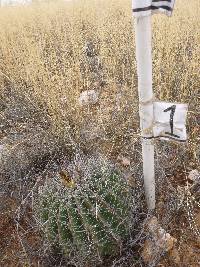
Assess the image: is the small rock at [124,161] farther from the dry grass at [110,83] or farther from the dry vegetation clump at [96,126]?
the dry grass at [110,83]

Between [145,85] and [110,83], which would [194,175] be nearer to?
[145,85]

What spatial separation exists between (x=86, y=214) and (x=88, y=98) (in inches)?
70.0

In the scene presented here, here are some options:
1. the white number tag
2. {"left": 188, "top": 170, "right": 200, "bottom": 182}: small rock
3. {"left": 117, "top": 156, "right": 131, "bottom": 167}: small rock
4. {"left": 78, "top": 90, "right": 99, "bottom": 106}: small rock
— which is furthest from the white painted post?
{"left": 78, "top": 90, "right": 99, "bottom": 106}: small rock


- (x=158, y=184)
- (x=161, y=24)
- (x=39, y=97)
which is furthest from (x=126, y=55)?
(x=158, y=184)

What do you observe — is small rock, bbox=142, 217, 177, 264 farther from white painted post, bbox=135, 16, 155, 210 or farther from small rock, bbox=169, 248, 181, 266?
white painted post, bbox=135, 16, 155, 210

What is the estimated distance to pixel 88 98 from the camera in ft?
11.0

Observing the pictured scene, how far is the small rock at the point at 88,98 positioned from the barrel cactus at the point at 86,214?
1.54m

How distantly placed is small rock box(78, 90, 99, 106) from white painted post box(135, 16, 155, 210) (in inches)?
58.5

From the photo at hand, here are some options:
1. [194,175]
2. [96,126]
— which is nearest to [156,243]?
[194,175]

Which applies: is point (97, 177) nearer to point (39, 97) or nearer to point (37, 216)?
point (37, 216)

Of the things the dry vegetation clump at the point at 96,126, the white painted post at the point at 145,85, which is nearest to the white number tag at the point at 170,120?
the white painted post at the point at 145,85

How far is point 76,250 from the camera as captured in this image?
5.95 ft

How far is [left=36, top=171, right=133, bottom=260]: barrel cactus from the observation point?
5.61 feet

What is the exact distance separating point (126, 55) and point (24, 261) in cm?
248
